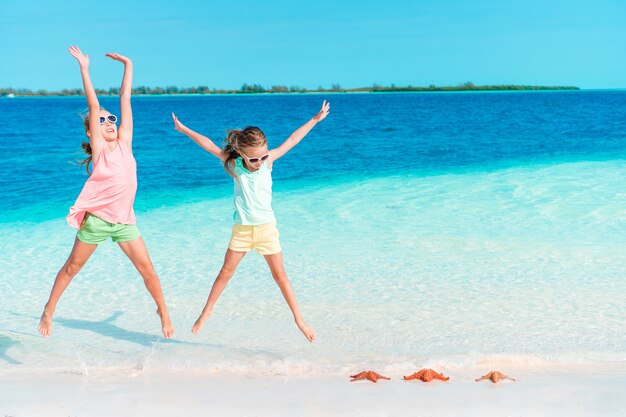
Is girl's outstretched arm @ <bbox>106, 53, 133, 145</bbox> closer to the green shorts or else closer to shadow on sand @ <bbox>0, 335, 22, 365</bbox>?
the green shorts

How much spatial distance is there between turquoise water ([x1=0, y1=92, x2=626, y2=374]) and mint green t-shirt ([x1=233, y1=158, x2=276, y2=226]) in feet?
3.23

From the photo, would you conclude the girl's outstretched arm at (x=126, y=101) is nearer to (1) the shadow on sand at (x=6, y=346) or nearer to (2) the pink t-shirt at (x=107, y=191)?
(2) the pink t-shirt at (x=107, y=191)

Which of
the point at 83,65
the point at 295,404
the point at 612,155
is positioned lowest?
the point at 295,404

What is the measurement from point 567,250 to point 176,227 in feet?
16.8

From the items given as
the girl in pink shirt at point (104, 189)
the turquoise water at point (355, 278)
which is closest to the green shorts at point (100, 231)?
the girl in pink shirt at point (104, 189)

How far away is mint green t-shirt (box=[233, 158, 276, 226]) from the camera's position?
14.2 ft

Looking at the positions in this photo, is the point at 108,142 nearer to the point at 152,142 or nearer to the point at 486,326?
the point at 486,326

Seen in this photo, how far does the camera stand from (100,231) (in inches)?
170

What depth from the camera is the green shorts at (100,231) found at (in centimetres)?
429

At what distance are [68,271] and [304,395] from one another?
1704 mm

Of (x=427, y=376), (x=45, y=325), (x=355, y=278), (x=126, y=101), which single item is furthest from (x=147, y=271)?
(x=355, y=278)

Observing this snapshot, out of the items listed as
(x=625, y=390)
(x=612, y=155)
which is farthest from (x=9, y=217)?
(x=612, y=155)

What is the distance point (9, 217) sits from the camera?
35.7 ft

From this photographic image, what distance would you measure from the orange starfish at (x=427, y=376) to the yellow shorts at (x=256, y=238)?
1.13 meters
